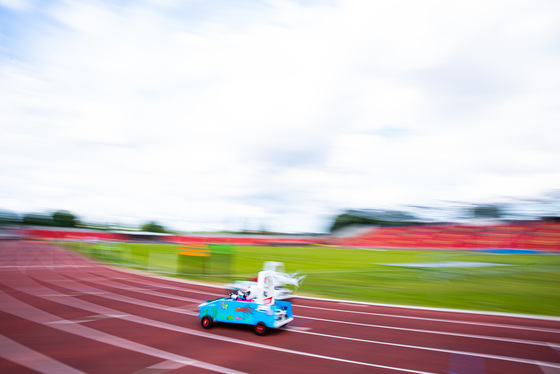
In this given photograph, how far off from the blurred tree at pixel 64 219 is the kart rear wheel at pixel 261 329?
345 ft

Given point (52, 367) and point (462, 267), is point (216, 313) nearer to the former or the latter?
point (52, 367)

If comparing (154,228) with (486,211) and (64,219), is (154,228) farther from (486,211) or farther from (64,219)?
(486,211)

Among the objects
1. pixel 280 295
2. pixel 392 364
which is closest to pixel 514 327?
pixel 392 364

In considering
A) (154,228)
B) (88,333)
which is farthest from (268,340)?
(154,228)

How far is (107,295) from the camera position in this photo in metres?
15.1

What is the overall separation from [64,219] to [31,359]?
4164 inches

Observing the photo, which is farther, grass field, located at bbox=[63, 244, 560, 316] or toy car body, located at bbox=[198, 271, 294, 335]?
grass field, located at bbox=[63, 244, 560, 316]

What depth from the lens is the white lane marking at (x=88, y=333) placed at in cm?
730

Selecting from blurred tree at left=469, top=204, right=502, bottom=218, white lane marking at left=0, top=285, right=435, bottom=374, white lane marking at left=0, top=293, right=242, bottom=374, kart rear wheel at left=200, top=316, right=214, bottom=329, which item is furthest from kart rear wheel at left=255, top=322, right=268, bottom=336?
blurred tree at left=469, top=204, right=502, bottom=218

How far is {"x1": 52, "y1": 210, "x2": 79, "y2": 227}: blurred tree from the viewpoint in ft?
322

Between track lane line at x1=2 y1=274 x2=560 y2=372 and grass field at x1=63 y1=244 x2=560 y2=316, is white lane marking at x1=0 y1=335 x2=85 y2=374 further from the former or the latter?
grass field at x1=63 y1=244 x2=560 y2=316

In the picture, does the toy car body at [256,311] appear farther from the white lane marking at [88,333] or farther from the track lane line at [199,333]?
the white lane marking at [88,333]

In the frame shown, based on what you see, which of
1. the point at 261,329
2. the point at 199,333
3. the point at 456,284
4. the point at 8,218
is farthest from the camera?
the point at 8,218

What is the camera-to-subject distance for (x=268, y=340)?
891cm
